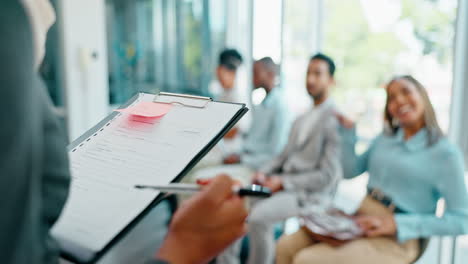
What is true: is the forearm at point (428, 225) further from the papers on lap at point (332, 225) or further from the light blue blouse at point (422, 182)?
the papers on lap at point (332, 225)

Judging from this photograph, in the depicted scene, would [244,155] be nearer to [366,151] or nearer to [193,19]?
[366,151]

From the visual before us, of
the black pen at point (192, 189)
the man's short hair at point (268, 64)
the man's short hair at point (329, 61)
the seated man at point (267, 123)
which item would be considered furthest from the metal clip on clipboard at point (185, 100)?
the man's short hair at point (268, 64)

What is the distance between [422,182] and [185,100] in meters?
1.09

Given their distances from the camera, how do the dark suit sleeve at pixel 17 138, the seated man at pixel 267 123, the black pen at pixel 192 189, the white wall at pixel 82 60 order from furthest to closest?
the white wall at pixel 82 60 < the seated man at pixel 267 123 < the black pen at pixel 192 189 < the dark suit sleeve at pixel 17 138

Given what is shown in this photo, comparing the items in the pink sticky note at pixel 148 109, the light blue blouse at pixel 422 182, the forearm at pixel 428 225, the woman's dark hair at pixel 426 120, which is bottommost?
the forearm at pixel 428 225

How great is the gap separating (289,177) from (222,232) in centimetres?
155

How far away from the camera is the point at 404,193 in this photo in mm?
1653

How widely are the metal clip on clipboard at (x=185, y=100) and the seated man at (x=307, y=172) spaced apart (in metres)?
1.33

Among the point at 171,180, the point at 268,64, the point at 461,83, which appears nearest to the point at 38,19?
the point at 171,180

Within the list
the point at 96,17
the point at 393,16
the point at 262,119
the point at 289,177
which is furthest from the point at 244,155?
the point at 96,17

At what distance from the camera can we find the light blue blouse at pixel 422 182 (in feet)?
5.02

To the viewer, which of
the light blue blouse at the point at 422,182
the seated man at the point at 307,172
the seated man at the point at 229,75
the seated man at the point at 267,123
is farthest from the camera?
the seated man at the point at 229,75

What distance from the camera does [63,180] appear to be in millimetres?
550

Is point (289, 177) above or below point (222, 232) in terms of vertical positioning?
below
